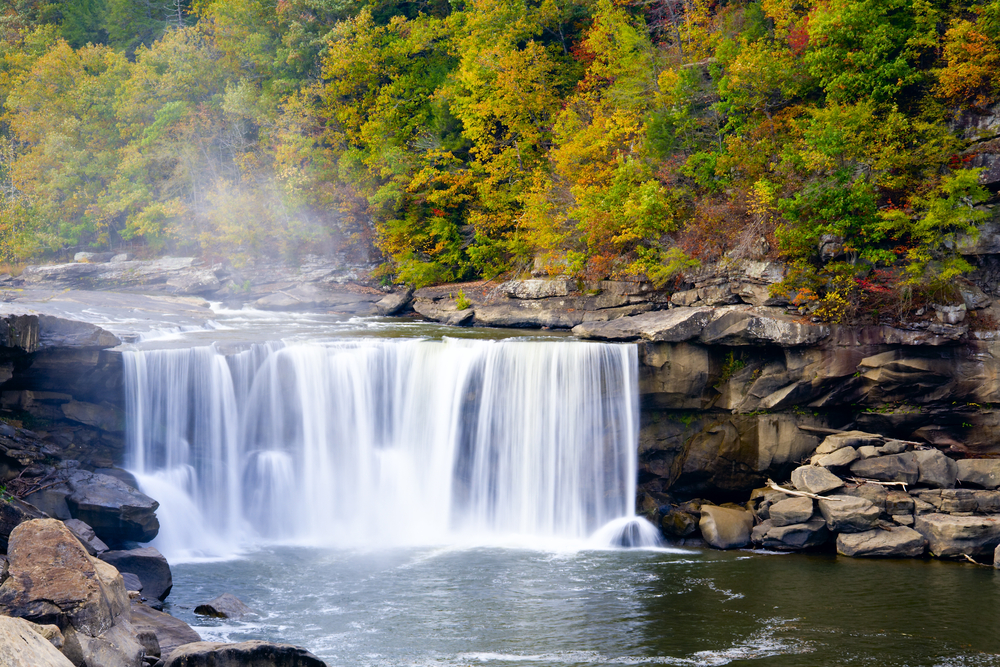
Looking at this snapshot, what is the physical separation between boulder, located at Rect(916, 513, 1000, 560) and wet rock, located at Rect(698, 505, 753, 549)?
12.1 feet

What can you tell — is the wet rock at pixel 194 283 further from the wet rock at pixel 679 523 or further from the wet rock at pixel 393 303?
the wet rock at pixel 679 523

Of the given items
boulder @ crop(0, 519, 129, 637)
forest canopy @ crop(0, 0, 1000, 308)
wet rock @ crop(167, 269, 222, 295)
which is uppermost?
forest canopy @ crop(0, 0, 1000, 308)

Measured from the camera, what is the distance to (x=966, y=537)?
1505 centimetres

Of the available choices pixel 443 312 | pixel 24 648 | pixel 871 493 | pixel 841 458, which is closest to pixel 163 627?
pixel 24 648

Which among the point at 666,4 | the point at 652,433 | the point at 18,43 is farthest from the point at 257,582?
the point at 18,43

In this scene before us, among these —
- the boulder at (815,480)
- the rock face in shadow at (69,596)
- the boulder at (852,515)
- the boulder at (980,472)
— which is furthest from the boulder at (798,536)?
the rock face in shadow at (69,596)

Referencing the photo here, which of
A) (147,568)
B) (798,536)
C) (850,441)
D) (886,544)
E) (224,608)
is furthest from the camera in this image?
(850,441)

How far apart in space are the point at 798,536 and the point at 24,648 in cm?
1414

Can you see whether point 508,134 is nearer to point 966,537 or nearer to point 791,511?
point 791,511

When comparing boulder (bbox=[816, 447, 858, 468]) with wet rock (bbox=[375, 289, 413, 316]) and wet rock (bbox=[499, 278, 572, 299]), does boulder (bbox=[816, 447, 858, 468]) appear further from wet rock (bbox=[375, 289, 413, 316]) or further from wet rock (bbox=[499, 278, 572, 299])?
A: wet rock (bbox=[375, 289, 413, 316])

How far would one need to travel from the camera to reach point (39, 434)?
Result: 15.8 metres

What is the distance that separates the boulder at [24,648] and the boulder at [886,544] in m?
14.2

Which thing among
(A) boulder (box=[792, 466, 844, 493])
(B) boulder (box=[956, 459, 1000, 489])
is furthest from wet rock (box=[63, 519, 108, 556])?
(B) boulder (box=[956, 459, 1000, 489])

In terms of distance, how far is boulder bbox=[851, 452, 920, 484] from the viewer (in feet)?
52.9
